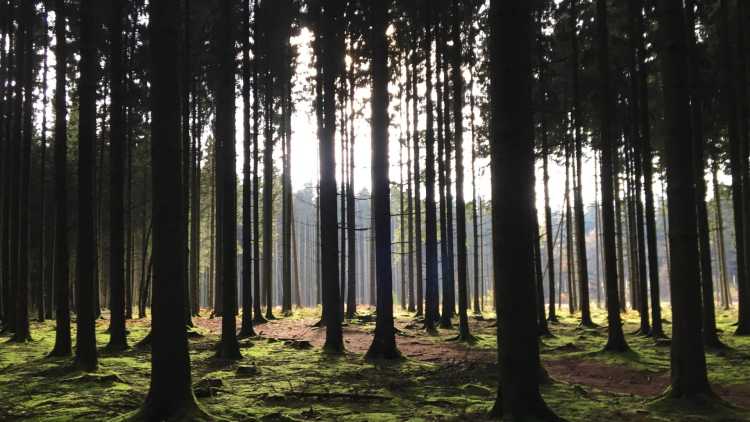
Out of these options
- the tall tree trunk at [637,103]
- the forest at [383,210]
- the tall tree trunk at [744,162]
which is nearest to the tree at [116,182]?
the forest at [383,210]

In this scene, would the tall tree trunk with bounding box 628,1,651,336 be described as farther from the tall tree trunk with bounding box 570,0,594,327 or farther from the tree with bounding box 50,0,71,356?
the tree with bounding box 50,0,71,356

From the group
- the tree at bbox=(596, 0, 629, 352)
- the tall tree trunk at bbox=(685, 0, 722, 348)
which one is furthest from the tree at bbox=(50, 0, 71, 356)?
the tall tree trunk at bbox=(685, 0, 722, 348)

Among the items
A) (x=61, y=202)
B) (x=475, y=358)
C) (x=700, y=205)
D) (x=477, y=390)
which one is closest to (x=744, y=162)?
(x=700, y=205)

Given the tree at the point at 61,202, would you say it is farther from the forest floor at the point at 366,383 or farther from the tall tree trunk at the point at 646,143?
the tall tree trunk at the point at 646,143

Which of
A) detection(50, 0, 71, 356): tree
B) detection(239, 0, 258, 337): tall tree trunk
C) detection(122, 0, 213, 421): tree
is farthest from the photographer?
detection(239, 0, 258, 337): tall tree trunk

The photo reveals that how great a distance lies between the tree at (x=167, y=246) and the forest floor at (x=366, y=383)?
747 mm

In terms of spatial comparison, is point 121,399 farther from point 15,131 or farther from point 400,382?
point 15,131

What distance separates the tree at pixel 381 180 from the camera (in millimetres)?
12102

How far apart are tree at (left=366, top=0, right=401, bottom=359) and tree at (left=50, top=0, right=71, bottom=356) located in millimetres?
6329

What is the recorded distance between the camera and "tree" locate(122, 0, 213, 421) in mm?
6195

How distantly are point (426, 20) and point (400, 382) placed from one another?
36.2 feet

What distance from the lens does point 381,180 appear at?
483 inches

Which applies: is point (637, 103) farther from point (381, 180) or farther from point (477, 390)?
point (477, 390)

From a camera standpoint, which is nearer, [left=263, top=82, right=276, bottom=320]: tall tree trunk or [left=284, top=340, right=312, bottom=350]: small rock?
[left=284, top=340, right=312, bottom=350]: small rock
